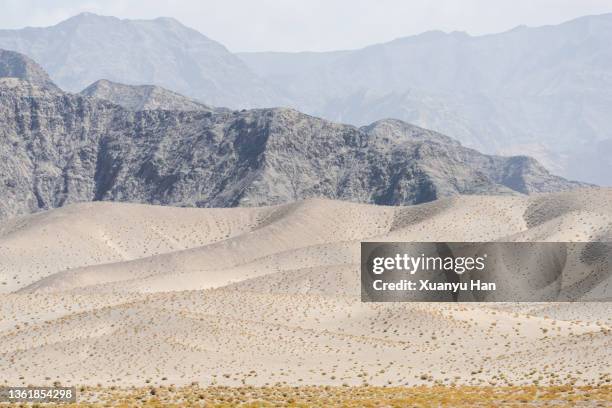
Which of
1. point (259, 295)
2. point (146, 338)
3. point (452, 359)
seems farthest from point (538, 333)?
point (146, 338)

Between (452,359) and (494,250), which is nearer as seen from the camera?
(452,359)

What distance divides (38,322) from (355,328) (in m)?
19.4

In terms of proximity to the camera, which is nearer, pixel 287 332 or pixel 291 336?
pixel 291 336

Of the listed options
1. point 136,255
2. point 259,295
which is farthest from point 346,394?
point 136,255

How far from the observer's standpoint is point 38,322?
55688 mm

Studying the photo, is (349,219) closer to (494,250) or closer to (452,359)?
(494,250)

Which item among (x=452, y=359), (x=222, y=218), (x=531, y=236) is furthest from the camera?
(x=222, y=218)

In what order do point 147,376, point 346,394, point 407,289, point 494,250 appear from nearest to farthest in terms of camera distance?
point 346,394, point 147,376, point 407,289, point 494,250

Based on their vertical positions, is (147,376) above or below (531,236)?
below

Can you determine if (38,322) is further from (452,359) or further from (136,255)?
(136,255)

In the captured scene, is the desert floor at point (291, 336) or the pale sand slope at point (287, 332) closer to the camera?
the desert floor at point (291, 336)

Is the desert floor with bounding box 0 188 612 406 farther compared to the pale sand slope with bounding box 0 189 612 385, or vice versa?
the pale sand slope with bounding box 0 189 612 385

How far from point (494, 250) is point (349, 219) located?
43845 millimetres

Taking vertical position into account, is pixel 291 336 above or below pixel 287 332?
below
